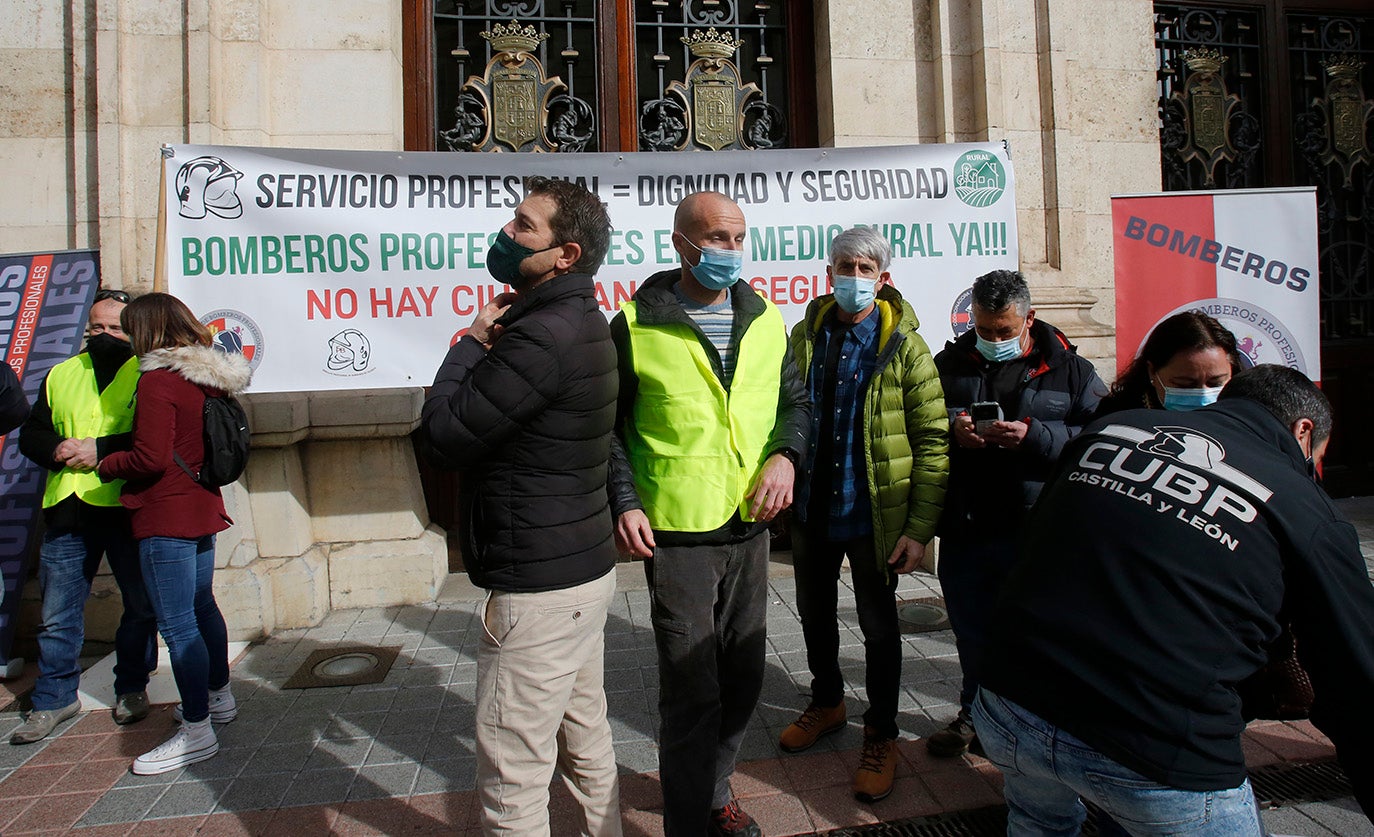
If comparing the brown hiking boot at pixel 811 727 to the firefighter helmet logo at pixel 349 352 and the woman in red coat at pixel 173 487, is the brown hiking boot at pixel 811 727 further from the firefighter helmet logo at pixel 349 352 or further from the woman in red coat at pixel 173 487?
the firefighter helmet logo at pixel 349 352

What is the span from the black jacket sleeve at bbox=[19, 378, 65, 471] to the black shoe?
9.71 feet

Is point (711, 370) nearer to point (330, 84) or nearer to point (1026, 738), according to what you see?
point (1026, 738)

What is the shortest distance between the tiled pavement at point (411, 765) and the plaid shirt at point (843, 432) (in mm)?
913

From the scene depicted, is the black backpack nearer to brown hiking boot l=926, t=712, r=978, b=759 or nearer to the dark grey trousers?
the dark grey trousers

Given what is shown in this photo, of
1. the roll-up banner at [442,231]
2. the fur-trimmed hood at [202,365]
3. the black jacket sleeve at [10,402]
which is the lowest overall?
the black jacket sleeve at [10,402]

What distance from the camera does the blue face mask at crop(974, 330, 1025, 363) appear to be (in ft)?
10.0

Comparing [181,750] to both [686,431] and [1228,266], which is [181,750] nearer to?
[686,431]

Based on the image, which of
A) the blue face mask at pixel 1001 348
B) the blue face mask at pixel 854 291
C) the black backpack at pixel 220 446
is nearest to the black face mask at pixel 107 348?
the black backpack at pixel 220 446

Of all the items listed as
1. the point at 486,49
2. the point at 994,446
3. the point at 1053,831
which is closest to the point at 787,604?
the point at 994,446

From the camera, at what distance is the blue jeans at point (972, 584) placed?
3033 millimetres

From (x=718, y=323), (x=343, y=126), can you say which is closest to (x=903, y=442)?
(x=718, y=323)

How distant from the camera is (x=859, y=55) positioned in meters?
5.81

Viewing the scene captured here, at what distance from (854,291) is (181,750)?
3005mm

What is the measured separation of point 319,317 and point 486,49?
2.46m
